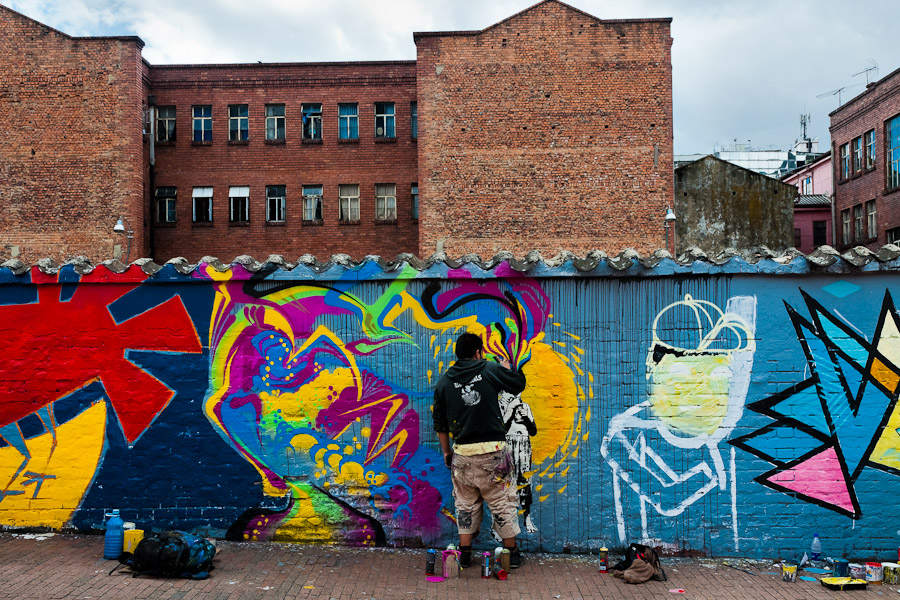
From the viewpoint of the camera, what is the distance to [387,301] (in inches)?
248

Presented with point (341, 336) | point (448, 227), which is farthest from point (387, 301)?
point (448, 227)

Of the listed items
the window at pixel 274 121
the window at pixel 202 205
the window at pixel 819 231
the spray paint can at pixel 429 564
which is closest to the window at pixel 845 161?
the window at pixel 819 231

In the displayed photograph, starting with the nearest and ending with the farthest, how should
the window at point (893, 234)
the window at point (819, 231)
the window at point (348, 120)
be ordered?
the window at point (348, 120) < the window at point (893, 234) < the window at point (819, 231)

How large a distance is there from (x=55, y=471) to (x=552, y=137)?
21.7 meters

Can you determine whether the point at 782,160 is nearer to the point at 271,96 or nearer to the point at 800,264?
the point at 271,96

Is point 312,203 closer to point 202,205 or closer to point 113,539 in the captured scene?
point 202,205

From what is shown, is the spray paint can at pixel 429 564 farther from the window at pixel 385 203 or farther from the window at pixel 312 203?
the window at pixel 312 203

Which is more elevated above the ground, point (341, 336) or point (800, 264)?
point (800, 264)

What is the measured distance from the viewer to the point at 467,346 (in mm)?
5777

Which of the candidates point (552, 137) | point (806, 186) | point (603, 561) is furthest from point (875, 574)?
point (806, 186)

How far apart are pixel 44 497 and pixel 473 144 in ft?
69.3

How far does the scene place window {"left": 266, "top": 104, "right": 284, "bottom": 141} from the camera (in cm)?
2970

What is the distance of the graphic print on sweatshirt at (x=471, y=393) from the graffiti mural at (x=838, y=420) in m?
2.15

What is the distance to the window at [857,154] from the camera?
37.7 m
